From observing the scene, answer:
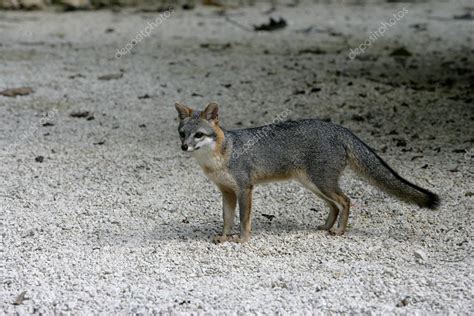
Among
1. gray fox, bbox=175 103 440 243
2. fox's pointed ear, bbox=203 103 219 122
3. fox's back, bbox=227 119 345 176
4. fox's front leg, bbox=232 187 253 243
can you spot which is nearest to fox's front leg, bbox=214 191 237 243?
gray fox, bbox=175 103 440 243

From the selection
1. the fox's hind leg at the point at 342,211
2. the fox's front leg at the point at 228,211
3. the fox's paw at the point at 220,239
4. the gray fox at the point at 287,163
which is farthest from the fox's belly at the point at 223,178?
the fox's hind leg at the point at 342,211

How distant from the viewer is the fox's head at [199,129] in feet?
16.0

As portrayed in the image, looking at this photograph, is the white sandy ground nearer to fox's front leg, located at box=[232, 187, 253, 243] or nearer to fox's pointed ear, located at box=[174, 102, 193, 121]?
fox's front leg, located at box=[232, 187, 253, 243]

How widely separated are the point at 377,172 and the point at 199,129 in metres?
1.21

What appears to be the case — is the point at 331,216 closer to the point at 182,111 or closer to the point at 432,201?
the point at 432,201

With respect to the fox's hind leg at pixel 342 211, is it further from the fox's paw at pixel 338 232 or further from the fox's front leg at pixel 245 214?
the fox's front leg at pixel 245 214

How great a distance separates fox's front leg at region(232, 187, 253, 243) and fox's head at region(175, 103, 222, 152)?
361mm

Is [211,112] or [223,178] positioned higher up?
[211,112]

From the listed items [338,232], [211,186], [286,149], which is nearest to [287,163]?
[286,149]

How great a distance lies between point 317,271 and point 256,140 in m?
1.04

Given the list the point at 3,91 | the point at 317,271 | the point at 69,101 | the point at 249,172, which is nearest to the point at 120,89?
the point at 69,101

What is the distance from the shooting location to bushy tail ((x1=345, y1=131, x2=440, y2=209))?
5141 millimetres

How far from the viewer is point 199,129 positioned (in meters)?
4.90

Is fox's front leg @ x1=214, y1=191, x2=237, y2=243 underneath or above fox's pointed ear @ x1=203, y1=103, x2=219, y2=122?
underneath
